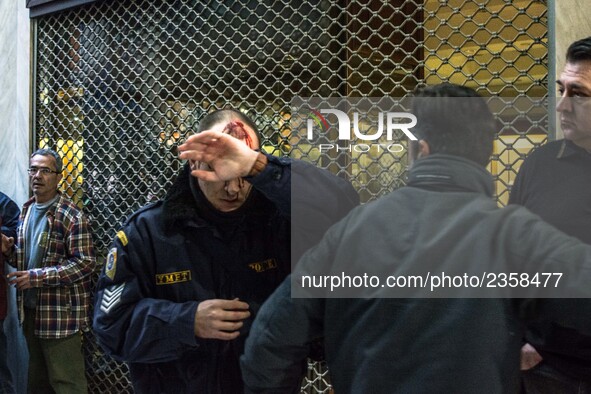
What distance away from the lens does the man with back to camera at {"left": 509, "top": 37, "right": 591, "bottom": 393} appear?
1554 millimetres

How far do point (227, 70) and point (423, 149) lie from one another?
2335mm

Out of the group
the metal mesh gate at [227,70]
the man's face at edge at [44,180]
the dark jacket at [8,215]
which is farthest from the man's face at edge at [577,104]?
the dark jacket at [8,215]

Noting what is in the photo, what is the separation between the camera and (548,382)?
1736 mm

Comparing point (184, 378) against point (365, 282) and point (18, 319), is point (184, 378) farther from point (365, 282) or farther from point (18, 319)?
point (18, 319)

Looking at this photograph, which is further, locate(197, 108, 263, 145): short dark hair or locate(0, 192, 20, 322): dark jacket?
locate(0, 192, 20, 322): dark jacket

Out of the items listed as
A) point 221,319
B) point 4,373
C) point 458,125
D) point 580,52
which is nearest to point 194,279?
point 221,319

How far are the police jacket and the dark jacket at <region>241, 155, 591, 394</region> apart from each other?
0.41m

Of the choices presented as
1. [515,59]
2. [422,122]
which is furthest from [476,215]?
[515,59]

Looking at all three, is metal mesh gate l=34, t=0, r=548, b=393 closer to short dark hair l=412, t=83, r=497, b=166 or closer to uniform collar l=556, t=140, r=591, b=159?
uniform collar l=556, t=140, r=591, b=159

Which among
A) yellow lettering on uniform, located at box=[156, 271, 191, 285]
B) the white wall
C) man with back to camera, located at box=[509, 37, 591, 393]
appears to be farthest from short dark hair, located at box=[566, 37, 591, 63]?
the white wall

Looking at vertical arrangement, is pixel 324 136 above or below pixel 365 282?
above

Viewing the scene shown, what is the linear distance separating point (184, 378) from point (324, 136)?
2.76 ft

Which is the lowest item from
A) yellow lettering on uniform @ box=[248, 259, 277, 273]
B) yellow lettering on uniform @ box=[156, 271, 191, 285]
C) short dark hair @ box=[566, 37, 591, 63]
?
yellow lettering on uniform @ box=[156, 271, 191, 285]

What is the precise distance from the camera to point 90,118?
4367mm
